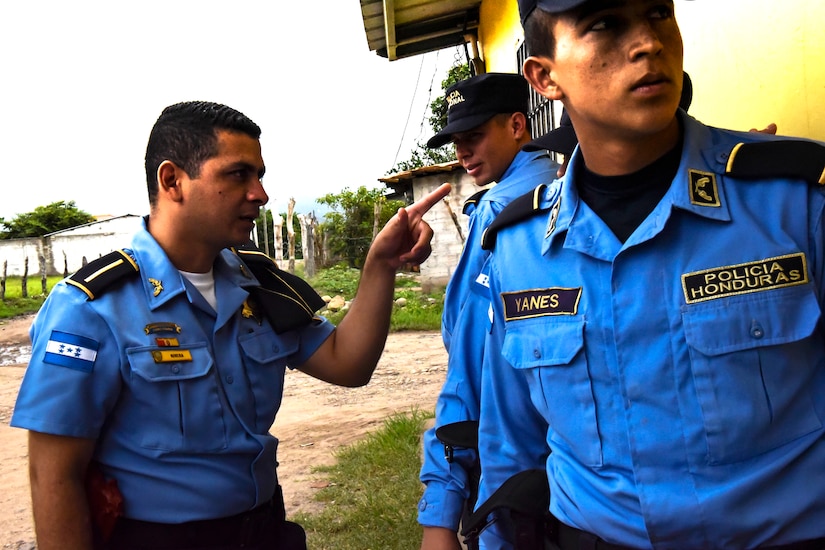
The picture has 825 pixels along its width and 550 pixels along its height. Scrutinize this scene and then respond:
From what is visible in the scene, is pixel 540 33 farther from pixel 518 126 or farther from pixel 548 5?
pixel 518 126

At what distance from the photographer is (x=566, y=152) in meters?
1.95

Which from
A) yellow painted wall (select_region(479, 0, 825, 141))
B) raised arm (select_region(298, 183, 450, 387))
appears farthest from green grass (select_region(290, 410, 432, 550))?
yellow painted wall (select_region(479, 0, 825, 141))

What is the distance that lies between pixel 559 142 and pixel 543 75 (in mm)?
632

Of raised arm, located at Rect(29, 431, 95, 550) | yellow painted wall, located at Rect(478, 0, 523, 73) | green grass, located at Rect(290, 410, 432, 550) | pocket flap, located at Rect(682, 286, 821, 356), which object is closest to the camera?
pocket flap, located at Rect(682, 286, 821, 356)

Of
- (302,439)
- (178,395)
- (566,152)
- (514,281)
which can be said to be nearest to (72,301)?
(178,395)

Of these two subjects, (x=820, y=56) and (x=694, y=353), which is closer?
(x=694, y=353)

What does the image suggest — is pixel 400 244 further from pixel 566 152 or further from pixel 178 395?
pixel 178 395

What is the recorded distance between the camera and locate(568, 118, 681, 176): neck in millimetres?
1205

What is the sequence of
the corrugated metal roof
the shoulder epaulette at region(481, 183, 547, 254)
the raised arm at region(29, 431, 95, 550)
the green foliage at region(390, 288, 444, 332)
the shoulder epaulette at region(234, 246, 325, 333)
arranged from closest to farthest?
1. the shoulder epaulette at region(481, 183, 547, 254)
2. the raised arm at region(29, 431, 95, 550)
3. the shoulder epaulette at region(234, 246, 325, 333)
4. the corrugated metal roof
5. the green foliage at region(390, 288, 444, 332)

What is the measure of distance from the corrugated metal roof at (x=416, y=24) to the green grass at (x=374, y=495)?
4.19 m

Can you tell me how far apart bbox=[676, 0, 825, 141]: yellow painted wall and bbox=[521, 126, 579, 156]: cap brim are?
18.9 inches

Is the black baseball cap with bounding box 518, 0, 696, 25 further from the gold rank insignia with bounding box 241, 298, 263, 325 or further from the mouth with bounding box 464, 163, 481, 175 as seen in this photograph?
the mouth with bounding box 464, 163, 481, 175

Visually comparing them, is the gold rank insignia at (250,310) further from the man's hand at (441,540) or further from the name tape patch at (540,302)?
the name tape patch at (540,302)

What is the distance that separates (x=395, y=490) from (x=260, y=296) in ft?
7.44
